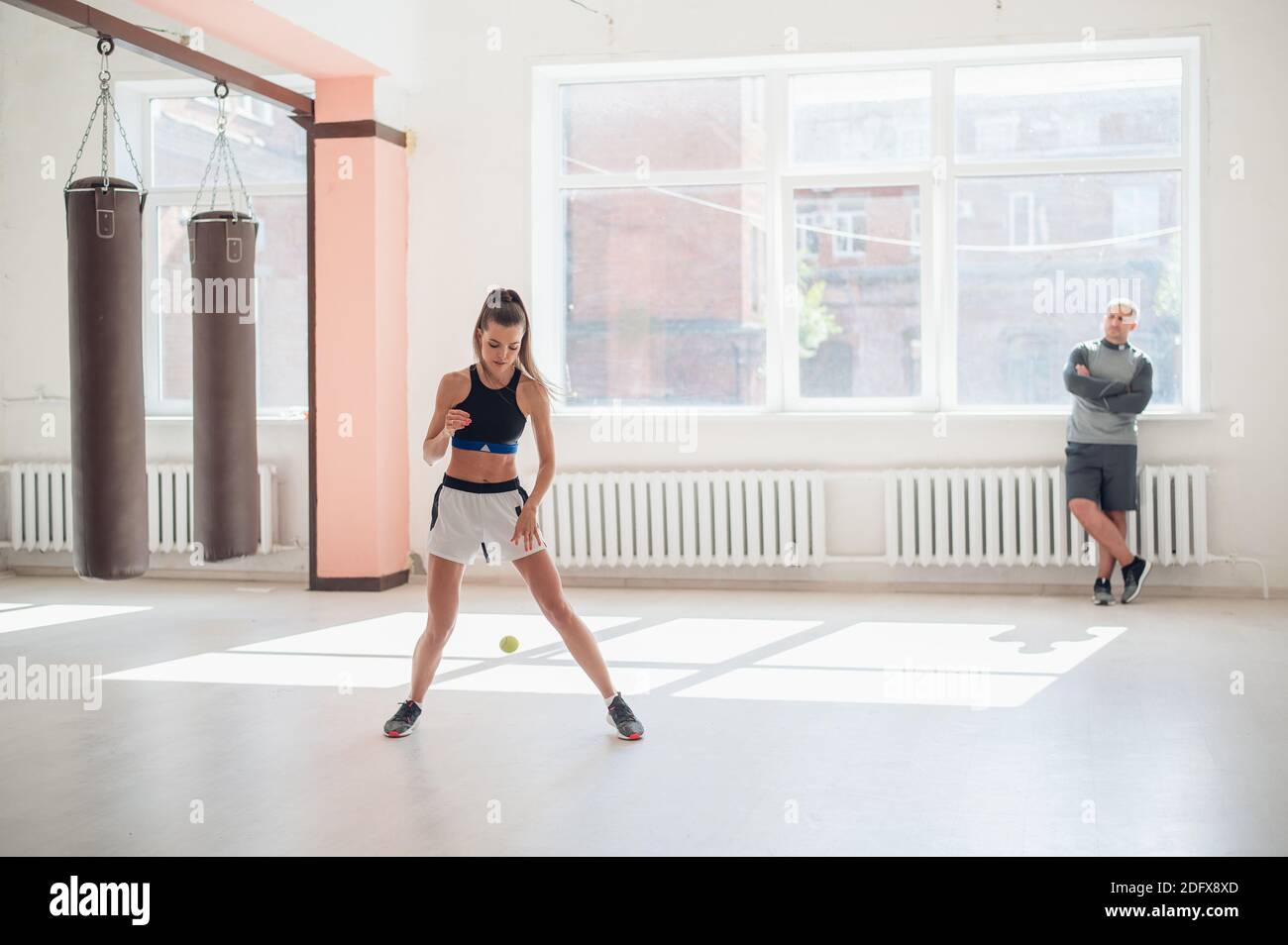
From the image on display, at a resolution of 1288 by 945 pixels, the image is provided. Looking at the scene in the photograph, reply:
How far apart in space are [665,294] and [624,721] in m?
4.08

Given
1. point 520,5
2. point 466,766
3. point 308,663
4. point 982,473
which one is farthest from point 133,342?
point 982,473

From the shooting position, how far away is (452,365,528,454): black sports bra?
3906mm

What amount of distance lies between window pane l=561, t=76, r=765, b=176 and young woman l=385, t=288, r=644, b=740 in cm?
394

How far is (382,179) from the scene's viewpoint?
7309mm

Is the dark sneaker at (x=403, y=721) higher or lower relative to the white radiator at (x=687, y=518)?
lower

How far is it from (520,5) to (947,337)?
10.2 ft

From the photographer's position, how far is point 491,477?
12.9 feet

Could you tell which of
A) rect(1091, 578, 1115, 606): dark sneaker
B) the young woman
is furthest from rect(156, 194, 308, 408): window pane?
rect(1091, 578, 1115, 606): dark sneaker

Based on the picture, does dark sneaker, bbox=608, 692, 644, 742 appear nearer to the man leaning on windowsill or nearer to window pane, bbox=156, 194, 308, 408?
the man leaning on windowsill

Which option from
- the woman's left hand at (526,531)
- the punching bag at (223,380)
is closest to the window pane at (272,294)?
the punching bag at (223,380)

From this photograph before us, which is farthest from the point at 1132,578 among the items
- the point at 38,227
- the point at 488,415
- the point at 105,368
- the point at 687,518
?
the point at 38,227

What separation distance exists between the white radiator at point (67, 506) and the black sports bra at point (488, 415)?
4.12 meters

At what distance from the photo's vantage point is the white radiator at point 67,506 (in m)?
7.74

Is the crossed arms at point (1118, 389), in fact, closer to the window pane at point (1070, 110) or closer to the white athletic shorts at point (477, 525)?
the window pane at point (1070, 110)
